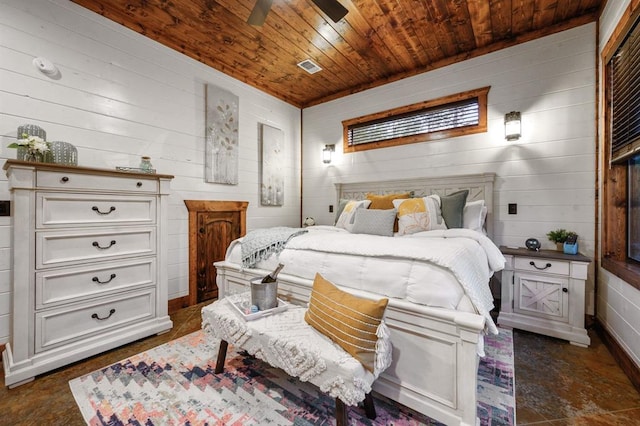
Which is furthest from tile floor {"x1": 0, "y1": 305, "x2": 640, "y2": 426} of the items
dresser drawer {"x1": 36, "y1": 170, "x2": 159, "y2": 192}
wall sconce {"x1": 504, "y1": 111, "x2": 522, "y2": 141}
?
wall sconce {"x1": 504, "y1": 111, "x2": 522, "y2": 141}

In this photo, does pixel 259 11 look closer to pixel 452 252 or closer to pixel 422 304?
pixel 452 252

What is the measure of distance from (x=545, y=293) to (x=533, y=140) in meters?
1.50

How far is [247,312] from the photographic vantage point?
67.9 inches

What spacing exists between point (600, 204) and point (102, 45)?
468 centimetres

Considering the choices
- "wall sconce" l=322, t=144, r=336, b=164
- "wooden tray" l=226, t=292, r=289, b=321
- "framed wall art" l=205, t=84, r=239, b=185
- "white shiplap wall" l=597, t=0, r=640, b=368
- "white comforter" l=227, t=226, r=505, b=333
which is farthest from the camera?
"wall sconce" l=322, t=144, r=336, b=164

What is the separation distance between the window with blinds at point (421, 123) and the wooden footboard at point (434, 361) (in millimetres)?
2571

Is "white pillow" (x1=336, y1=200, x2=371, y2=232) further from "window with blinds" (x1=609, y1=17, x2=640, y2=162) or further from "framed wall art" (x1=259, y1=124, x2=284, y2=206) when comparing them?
"window with blinds" (x1=609, y1=17, x2=640, y2=162)

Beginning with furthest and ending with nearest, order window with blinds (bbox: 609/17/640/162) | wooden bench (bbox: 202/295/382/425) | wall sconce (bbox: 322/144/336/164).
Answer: wall sconce (bbox: 322/144/336/164) < window with blinds (bbox: 609/17/640/162) < wooden bench (bbox: 202/295/382/425)

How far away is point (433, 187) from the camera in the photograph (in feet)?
11.0

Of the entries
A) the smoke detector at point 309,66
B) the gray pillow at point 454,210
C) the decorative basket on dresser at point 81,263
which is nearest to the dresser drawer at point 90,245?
the decorative basket on dresser at point 81,263

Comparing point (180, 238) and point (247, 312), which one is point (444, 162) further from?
point (180, 238)

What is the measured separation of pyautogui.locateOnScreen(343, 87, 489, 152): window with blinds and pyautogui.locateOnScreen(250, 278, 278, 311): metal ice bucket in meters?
2.74

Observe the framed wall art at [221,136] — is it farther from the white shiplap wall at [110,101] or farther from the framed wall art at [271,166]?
the framed wall art at [271,166]

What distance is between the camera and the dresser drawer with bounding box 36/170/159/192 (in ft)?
6.16
